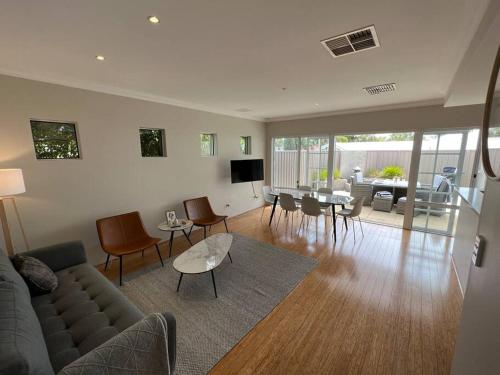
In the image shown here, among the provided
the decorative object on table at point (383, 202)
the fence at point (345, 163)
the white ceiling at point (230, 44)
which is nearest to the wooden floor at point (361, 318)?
the fence at point (345, 163)

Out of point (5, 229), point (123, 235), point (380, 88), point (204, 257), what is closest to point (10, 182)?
point (5, 229)

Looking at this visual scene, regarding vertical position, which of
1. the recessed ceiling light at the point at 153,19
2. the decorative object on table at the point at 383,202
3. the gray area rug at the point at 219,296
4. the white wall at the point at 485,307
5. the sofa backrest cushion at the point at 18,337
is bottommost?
the gray area rug at the point at 219,296

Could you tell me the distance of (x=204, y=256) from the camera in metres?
2.71

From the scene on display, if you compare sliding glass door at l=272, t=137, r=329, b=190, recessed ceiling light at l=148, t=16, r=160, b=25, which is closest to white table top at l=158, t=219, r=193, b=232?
recessed ceiling light at l=148, t=16, r=160, b=25

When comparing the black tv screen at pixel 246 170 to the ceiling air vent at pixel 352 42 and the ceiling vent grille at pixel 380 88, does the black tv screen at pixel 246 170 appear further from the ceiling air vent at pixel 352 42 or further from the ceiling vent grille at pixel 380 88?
the ceiling air vent at pixel 352 42

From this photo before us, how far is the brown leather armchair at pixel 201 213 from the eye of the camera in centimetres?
395

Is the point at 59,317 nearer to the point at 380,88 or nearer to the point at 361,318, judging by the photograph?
the point at 361,318

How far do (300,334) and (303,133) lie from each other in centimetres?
476

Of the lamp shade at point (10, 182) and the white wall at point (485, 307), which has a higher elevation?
the lamp shade at point (10, 182)

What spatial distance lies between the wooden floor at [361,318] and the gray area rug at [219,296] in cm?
12

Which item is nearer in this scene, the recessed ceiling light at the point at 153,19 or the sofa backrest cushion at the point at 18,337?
the sofa backrest cushion at the point at 18,337

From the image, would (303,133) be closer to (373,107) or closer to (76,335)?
(373,107)

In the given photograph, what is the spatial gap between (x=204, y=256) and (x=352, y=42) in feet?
8.92

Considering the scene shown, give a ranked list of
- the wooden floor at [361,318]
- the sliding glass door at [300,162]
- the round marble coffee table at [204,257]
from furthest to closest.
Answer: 1. the sliding glass door at [300,162]
2. the round marble coffee table at [204,257]
3. the wooden floor at [361,318]
